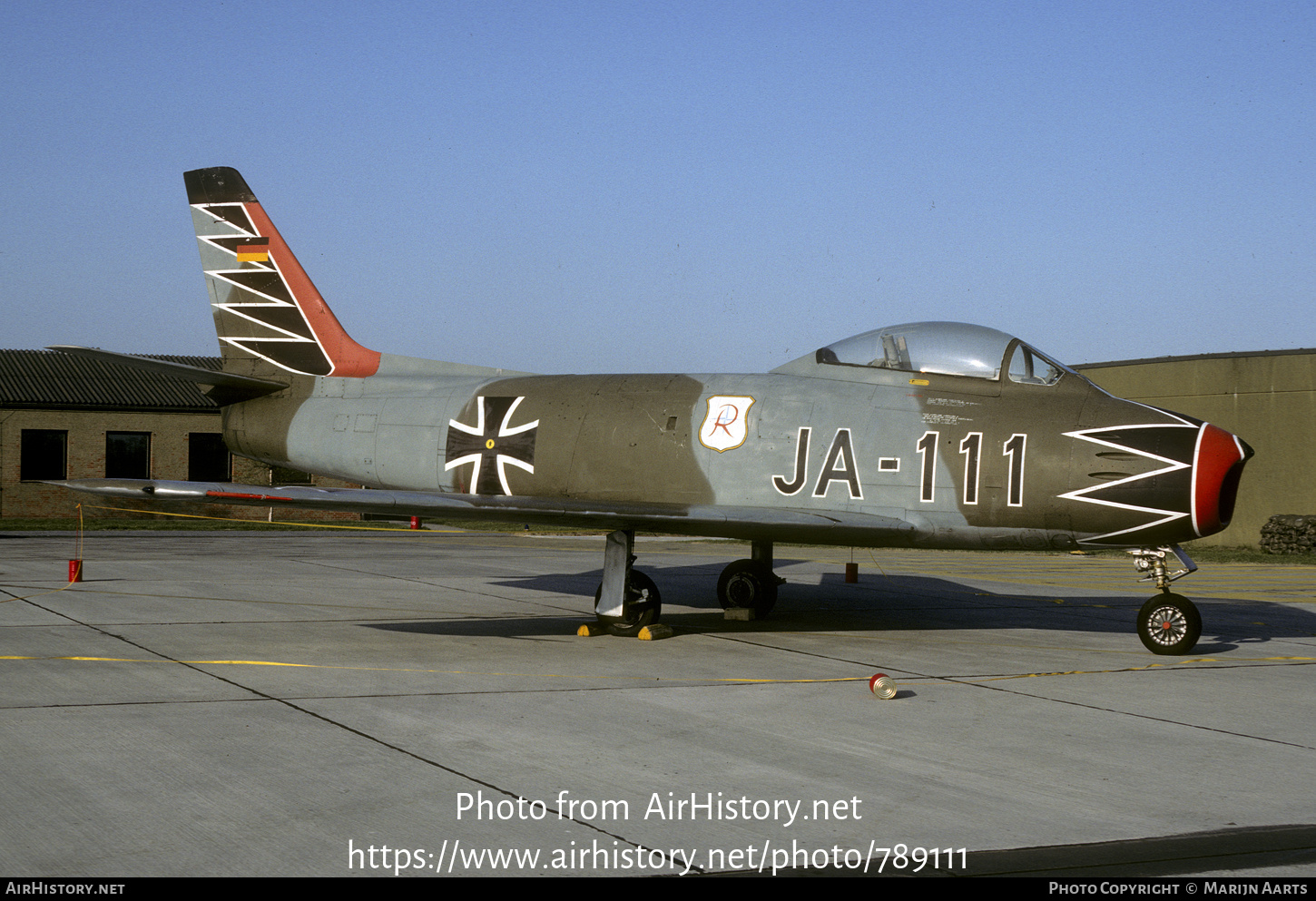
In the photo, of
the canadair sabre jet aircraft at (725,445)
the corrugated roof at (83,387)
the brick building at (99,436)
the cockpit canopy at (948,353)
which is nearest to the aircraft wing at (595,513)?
the canadair sabre jet aircraft at (725,445)

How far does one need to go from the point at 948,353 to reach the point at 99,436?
36.2m

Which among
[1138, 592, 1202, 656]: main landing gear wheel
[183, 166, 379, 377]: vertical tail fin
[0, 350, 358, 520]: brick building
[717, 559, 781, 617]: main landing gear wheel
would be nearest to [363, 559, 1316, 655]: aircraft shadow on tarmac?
[717, 559, 781, 617]: main landing gear wheel

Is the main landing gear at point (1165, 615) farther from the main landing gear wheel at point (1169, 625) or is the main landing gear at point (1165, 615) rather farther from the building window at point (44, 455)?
the building window at point (44, 455)

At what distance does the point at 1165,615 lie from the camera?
1108cm

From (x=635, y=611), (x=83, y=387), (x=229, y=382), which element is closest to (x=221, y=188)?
(x=229, y=382)

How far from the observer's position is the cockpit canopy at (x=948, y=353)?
11242 millimetres

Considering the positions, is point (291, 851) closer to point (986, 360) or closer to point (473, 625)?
point (473, 625)

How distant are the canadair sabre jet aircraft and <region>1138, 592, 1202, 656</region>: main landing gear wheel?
0.06ft

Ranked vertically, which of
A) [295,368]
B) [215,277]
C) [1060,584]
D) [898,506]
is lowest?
[1060,584]

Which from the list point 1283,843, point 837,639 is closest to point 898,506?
point 837,639

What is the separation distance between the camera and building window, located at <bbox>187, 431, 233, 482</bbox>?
41094mm

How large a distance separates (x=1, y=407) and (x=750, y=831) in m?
40.4

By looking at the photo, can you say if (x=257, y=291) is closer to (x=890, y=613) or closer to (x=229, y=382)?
(x=229, y=382)

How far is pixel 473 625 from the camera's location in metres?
12.3
